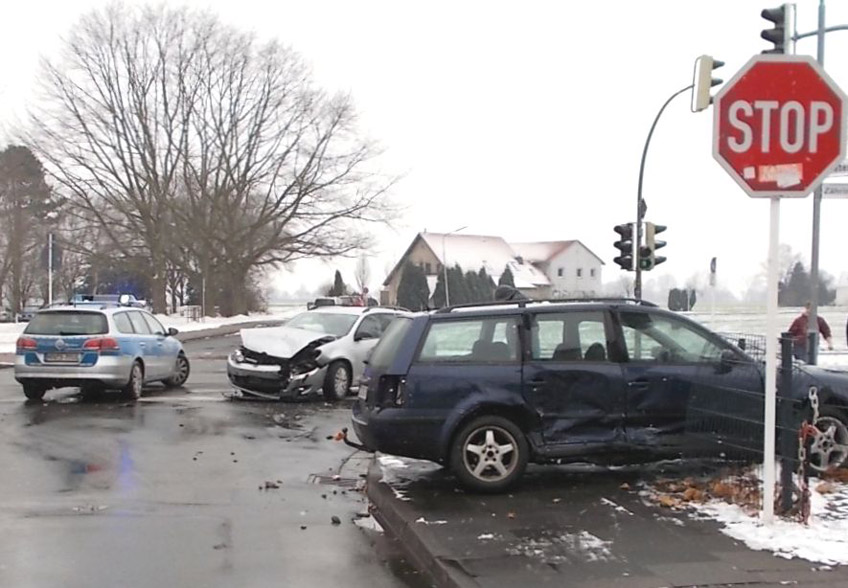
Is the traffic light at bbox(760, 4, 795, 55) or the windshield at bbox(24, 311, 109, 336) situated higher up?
the traffic light at bbox(760, 4, 795, 55)

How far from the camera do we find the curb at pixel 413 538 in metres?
5.33

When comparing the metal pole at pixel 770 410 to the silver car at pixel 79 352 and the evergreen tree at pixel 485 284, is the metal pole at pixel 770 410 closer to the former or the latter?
the silver car at pixel 79 352

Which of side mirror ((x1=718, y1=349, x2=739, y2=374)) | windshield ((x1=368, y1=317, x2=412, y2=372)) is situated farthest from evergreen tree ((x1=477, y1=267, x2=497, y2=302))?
side mirror ((x1=718, y1=349, x2=739, y2=374))

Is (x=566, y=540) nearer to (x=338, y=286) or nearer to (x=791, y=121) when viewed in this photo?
(x=791, y=121)

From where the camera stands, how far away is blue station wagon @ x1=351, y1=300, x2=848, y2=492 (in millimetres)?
7617

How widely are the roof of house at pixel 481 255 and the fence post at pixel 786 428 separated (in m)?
76.8

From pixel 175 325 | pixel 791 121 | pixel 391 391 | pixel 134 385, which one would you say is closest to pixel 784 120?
pixel 791 121

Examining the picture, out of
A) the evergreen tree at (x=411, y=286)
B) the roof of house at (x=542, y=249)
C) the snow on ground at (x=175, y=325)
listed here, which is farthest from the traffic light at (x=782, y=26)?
the roof of house at (x=542, y=249)

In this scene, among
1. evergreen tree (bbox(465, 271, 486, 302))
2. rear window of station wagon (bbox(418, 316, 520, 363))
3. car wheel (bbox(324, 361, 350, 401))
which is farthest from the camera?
evergreen tree (bbox(465, 271, 486, 302))

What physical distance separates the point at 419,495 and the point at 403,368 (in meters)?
1.07

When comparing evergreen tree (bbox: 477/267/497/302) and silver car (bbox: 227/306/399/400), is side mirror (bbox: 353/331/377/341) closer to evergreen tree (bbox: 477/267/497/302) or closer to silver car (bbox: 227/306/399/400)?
silver car (bbox: 227/306/399/400)

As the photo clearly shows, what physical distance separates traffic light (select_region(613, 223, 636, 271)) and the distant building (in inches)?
2464

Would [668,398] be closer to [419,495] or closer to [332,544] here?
[419,495]

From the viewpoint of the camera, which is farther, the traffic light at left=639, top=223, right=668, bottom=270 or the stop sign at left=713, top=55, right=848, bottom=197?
the traffic light at left=639, top=223, right=668, bottom=270
